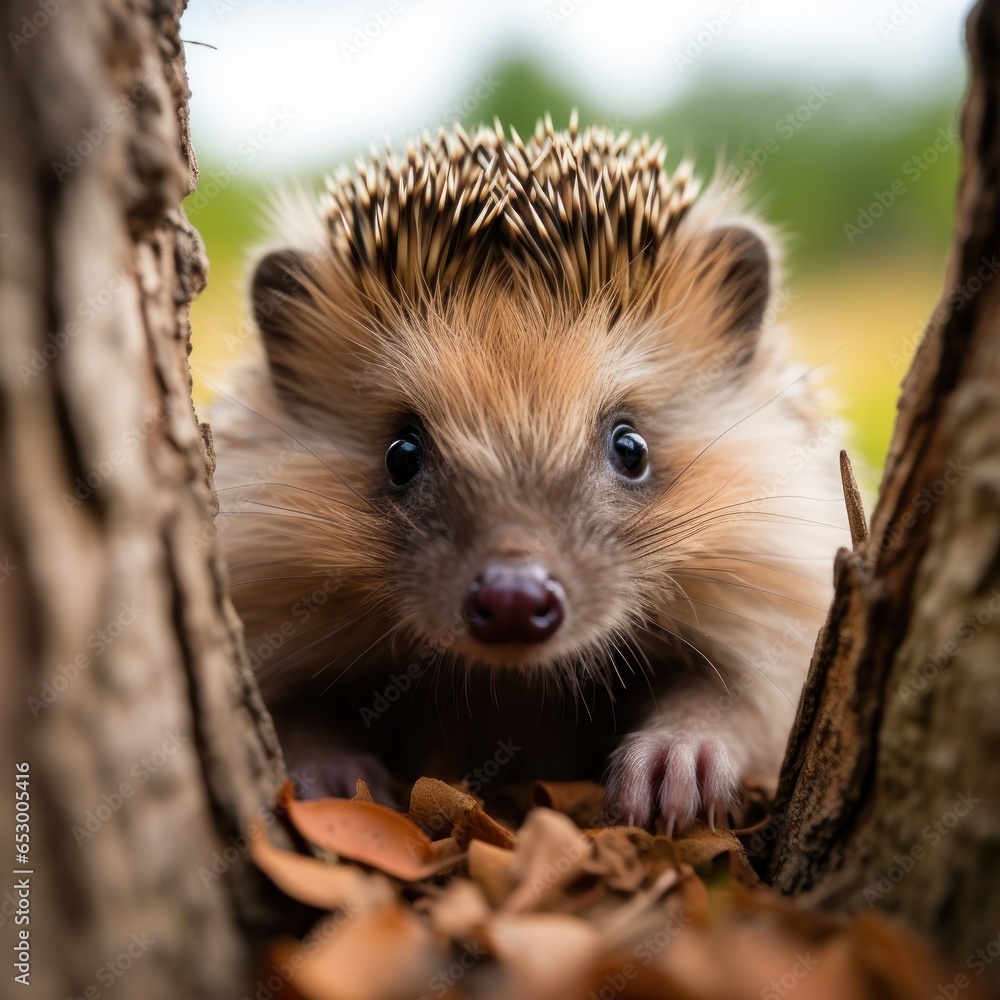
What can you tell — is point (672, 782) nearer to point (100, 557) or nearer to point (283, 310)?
point (100, 557)

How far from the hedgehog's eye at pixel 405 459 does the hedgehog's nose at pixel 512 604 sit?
431mm

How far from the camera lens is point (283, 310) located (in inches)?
86.2

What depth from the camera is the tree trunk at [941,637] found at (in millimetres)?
928

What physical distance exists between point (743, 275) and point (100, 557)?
164cm

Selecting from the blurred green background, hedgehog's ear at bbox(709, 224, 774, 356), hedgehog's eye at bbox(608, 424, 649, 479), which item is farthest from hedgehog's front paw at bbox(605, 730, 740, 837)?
the blurred green background

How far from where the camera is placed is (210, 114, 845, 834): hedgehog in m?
1.83

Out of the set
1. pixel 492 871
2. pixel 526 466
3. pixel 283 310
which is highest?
pixel 283 310

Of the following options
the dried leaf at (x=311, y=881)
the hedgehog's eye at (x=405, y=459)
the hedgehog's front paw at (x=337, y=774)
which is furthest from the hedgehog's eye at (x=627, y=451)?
the dried leaf at (x=311, y=881)

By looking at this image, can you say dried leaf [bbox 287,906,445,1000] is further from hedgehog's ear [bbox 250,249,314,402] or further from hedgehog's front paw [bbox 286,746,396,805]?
hedgehog's ear [bbox 250,249,314,402]

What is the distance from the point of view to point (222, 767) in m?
1.02

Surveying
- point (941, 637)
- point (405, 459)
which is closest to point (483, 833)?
point (941, 637)

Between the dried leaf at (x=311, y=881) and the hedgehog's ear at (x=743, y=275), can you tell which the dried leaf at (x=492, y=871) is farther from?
the hedgehog's ear at (x=743, y=275)

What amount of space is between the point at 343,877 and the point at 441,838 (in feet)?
1.30

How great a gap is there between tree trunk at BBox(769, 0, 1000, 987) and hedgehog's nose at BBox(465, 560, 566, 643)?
1.59ft
